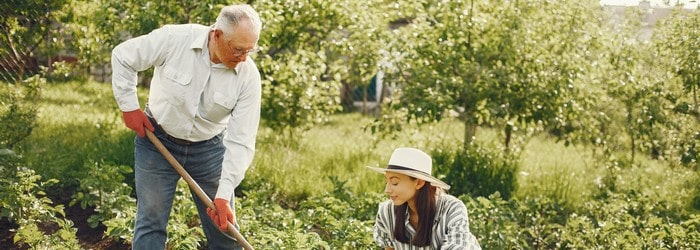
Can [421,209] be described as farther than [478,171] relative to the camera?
No

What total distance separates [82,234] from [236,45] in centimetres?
223

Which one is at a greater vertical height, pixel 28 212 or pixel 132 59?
pixel 132 59

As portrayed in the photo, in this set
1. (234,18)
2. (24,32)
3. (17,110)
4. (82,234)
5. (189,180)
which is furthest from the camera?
(24,32)

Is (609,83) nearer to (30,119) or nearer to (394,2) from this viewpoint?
(394,2)

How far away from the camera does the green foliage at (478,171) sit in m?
7.22

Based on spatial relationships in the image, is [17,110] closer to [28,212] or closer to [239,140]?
[28,212]

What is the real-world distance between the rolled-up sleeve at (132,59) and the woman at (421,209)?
1.19 m

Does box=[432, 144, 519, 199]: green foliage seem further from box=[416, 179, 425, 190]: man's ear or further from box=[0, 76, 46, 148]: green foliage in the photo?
box=[0, 76, 46, 148]: green foliage

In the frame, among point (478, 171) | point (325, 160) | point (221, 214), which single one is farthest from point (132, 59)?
point (325, 160)

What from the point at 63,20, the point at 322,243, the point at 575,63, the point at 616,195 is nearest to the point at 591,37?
the point at 575,63

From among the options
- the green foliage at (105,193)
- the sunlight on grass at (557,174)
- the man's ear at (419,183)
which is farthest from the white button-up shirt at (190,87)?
the sunlight on grass at (557,174)

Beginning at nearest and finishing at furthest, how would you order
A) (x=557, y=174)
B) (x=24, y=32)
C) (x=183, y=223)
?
(x=183, y=223) < (x=24, y=32) < (x=557, y=174)

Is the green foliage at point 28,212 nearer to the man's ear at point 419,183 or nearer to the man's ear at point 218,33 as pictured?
the man's ear at point 218,33

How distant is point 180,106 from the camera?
4.33 metres
